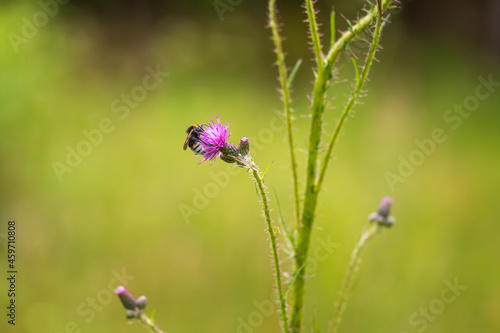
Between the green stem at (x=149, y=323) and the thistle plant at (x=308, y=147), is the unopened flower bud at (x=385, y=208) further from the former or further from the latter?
the green stem at (x=149, y=323)

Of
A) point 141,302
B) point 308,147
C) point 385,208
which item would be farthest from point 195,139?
point 385,208

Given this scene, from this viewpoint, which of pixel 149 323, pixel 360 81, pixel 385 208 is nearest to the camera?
pixel 360 81

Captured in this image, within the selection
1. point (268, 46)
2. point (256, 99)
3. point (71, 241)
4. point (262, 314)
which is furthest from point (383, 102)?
point (71, 241)

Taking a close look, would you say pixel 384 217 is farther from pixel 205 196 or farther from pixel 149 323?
pixel 205 196

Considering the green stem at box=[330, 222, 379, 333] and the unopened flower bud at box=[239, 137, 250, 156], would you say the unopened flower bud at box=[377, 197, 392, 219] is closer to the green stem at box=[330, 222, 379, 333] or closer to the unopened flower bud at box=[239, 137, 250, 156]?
A: the green stem at box=[330, 222, 379, 333]

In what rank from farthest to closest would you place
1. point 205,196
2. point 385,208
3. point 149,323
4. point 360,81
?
point 205,196
point 385,208
point 149,323
point 360,81
